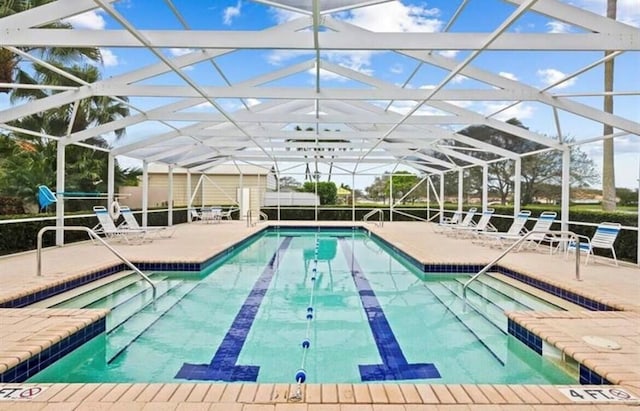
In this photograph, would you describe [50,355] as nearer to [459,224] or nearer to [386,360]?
[386,360]

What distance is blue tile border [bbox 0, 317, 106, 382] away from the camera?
10.1 feet

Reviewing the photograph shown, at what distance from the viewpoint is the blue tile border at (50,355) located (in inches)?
121

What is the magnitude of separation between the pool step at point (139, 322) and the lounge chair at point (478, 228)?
7.59m

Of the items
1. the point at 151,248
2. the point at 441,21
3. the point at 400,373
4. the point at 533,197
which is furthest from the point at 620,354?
the point at 533,197

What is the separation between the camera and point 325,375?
3.75 metres

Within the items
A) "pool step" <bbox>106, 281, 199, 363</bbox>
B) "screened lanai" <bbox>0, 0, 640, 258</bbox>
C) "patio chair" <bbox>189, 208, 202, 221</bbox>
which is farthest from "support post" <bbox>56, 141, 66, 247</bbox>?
"patio chair" <bbox>189, 208, 202, 221</bbox>

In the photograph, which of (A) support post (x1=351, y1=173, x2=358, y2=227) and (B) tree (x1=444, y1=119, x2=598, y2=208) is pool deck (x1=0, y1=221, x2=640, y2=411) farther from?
(A) support post (x1=351, y1=173, x2=358, y2=227)

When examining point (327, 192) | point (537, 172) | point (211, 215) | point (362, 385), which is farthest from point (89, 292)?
point (327, 192)

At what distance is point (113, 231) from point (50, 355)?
7149mm

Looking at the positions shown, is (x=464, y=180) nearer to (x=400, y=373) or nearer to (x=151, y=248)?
(x=151, y=248)

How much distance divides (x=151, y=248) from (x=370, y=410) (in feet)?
26.3

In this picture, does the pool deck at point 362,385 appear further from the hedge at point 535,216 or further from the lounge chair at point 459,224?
the lounge chair at point 459,224

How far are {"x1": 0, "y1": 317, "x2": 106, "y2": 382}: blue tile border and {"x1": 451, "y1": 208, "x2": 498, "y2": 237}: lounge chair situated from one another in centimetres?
917

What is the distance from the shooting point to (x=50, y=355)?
346 cm
